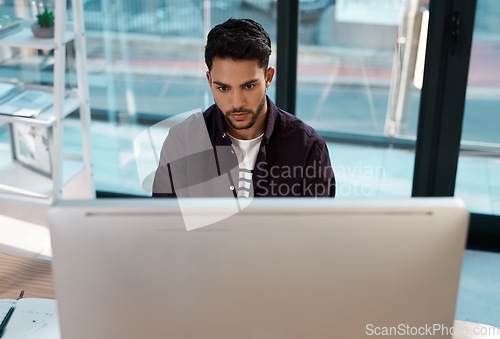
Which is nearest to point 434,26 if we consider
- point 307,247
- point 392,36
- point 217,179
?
point 392,36

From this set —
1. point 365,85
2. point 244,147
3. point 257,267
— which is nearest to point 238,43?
point 244,147

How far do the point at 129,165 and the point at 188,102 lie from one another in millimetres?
541

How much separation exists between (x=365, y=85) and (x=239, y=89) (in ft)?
4.69

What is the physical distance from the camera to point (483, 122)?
2828 mm

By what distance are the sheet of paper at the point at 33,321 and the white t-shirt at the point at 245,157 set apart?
624 mm

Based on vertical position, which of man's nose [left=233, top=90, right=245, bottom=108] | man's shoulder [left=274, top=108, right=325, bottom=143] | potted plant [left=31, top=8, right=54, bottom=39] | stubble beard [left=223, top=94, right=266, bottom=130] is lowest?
man's shoulder [left=274, top=108, right=325, bottom=143]

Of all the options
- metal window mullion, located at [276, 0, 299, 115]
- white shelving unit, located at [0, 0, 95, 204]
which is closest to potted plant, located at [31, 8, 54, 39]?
white shelving unit, located at [0, 0, 95, 204]

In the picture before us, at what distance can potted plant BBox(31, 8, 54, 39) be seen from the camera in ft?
8.39

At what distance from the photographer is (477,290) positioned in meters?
2.67

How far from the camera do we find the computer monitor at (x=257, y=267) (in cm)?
90

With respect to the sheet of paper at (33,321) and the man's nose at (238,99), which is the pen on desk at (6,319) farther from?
the man's nose at (238,99)

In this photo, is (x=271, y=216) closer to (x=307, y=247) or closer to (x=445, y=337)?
(x=307, y=247)

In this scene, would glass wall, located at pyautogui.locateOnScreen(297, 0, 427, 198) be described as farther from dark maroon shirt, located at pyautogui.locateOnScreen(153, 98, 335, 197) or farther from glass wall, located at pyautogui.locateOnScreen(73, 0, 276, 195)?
dark maroon shirt, located at pyautogui.locateOnScreen(153, 98, 335, 197)

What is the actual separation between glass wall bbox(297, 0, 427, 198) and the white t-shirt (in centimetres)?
120
